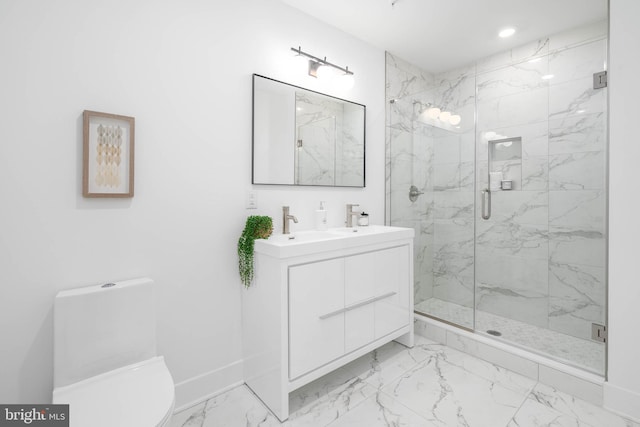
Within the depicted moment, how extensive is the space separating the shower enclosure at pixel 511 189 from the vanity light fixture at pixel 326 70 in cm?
58

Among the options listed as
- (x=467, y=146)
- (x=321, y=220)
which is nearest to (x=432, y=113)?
(x=467, y=146)

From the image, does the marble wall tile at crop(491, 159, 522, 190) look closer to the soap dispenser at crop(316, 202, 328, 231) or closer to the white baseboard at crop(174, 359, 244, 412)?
the soap dispenser at crop(316, 202, 328, 231)

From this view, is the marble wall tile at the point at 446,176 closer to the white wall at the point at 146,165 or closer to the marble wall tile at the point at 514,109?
the marble wall tile at the point at 514,109

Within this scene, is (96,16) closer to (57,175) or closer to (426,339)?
(57,175)

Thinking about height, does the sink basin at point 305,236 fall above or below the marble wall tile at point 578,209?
below

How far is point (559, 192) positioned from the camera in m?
2.45

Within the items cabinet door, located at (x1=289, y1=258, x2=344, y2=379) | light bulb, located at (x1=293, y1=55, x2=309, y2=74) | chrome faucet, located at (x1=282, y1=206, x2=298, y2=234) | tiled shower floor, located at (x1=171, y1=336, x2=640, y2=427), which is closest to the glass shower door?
tiled shower floor, located at (x1=171, y1=336, x2=640, y2=427)

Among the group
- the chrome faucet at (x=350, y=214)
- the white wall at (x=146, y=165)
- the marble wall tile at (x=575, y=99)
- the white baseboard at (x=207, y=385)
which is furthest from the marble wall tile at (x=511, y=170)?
the white baseboard at (x=207, y=385)

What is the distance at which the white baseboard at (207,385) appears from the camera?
173 cm

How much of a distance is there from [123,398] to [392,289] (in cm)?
166

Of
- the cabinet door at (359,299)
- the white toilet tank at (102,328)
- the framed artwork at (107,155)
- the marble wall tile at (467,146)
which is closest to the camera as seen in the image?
the white toilet tank at (102,328)

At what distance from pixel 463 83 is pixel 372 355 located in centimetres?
261

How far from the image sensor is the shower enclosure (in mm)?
2273
